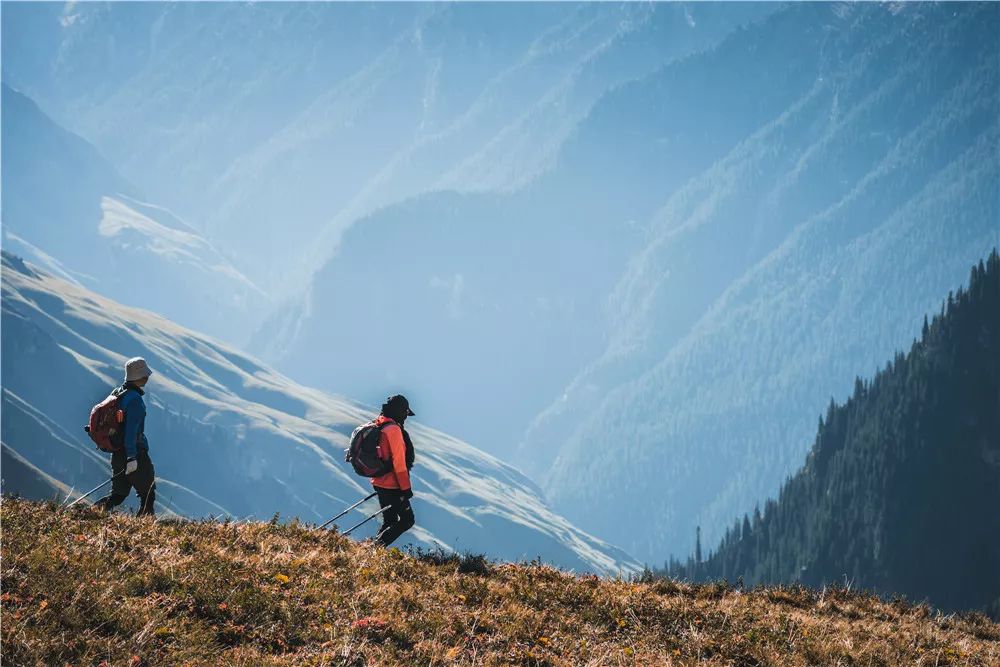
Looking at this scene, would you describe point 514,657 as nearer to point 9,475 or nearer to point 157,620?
point 157,620

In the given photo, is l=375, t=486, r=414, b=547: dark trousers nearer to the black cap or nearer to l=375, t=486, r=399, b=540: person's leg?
l=375, t=486, r=399, b=540: person's leg

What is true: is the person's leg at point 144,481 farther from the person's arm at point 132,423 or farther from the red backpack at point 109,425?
the red backpack at point 109,425

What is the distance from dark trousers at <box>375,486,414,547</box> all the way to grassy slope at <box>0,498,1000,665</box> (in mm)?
940

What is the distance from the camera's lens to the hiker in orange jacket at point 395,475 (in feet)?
50.0

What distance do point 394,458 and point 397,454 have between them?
0.08 metres

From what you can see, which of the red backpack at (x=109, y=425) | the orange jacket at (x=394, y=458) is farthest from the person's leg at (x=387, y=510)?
the red backpack at (x=109, y=425)

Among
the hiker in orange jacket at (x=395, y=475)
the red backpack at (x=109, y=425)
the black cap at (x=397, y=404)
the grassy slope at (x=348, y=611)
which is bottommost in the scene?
the grassy slope at (x=348, y=611)

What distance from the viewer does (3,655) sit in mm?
8562

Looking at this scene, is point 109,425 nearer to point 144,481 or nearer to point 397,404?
point 144,481

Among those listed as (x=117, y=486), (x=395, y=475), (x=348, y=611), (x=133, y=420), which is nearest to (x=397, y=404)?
(x=395, y=475)

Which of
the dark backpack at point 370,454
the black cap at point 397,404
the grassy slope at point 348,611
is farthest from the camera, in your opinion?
the black cap at point 397,404

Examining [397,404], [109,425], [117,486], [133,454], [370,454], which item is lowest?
[117,486]

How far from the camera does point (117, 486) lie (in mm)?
15086

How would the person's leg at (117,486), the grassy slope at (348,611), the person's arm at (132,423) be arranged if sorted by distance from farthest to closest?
the person's leg at (117,486), the person's arm at (132,423), the grassy slope at (348,611)
